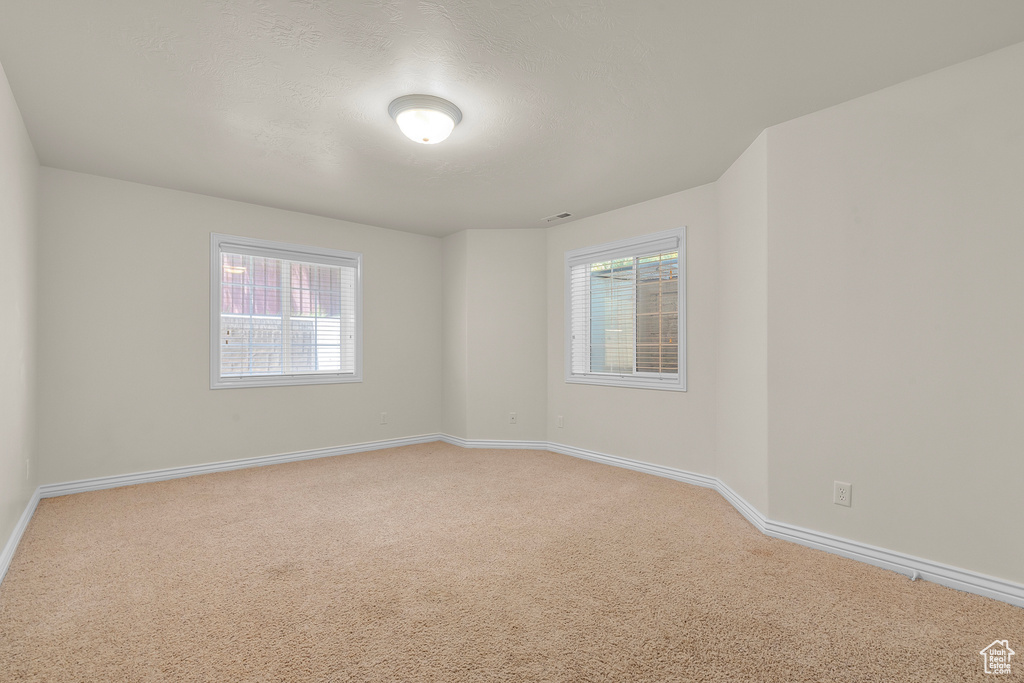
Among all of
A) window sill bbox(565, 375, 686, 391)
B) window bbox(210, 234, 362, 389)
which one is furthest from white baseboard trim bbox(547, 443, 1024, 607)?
window bbox(210, 234, 362, 389)

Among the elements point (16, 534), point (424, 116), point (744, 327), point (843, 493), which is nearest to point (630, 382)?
point (744, 327)

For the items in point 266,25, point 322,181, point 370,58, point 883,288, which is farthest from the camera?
point 322,181

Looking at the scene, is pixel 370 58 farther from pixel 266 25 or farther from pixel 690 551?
pixel 690 551

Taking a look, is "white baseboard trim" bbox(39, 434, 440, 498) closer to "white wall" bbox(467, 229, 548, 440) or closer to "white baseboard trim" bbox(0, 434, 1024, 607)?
"white baseboard trim" bbox(0, 434, 1024, 607)

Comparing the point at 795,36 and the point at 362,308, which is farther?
the point at 362,308

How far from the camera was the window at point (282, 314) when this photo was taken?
14.4 feet

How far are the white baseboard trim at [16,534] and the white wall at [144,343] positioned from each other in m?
0.40

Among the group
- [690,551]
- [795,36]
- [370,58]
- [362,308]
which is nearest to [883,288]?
[795,36]

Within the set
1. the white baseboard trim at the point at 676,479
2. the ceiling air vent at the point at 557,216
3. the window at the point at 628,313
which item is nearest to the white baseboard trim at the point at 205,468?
the white baseboard trim at the point at 676,479

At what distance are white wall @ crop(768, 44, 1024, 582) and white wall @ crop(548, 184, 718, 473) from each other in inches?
40.9

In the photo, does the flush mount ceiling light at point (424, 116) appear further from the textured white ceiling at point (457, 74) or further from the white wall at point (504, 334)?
the white wall at point (504, 334)

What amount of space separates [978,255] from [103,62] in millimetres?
4279

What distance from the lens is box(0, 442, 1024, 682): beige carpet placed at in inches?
66.3

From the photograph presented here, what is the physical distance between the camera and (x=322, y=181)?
389 cm
